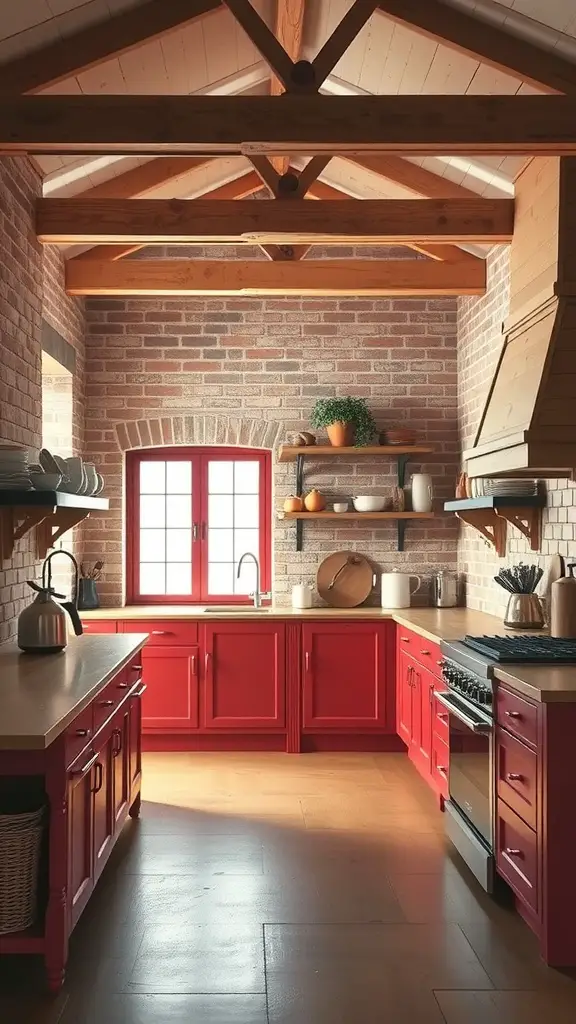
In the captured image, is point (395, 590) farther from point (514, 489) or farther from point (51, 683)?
point (51, 683)

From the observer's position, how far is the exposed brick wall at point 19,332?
14.3 feet

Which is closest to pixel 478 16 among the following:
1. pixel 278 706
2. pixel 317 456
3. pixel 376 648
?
pixel 317 456

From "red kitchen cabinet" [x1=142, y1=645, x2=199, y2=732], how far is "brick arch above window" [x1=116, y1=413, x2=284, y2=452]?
1501 millimetres

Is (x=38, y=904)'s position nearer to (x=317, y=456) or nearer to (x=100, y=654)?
(x=100, y=654)

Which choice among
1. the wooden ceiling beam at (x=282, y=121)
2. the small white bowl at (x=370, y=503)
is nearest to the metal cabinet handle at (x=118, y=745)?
the wooden ceiling beam at (x=282, y=121)

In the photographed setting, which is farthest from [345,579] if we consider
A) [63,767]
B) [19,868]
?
[19,868]

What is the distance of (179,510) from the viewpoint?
6.79 meters

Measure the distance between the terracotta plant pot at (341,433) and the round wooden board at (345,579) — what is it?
31.3 inches

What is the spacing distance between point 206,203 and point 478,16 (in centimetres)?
160

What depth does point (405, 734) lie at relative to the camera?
5.69 metres

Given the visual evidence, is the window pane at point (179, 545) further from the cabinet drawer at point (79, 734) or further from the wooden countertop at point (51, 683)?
the cabinet drawer at point (79, 734)

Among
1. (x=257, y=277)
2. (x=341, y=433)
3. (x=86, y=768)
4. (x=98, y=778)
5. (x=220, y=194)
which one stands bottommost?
(x=98, y=778)

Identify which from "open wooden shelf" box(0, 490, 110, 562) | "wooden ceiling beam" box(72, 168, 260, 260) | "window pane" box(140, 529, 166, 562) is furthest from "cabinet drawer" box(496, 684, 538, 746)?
"wooden ceiling beam" box(72, 168, 260, 260)

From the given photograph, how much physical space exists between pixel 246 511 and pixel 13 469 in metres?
2.90
